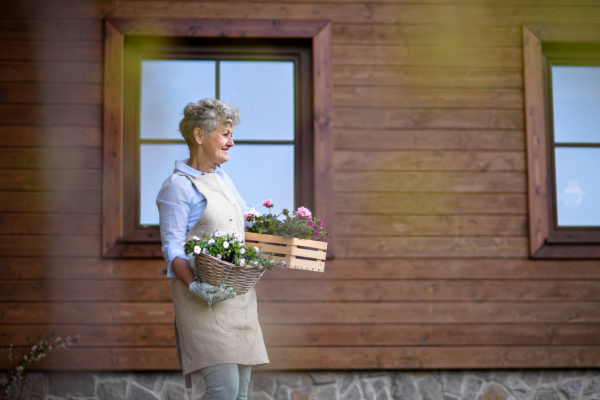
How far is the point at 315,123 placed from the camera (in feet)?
11.0

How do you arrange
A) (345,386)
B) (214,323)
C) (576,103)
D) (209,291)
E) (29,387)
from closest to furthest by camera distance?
(209,291) < (214,323) < (29,387) < (345,386) < (576,103)

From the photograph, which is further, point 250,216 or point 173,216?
point 250,216

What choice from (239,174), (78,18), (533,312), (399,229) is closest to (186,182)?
(239,174)

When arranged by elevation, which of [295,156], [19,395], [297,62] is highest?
[297,62]

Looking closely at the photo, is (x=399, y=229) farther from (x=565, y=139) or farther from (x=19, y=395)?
(x=19, y=395)

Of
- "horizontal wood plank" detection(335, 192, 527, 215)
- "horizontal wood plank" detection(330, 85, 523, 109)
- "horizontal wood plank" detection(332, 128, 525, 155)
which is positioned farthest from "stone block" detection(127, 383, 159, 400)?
"horizontal wood plank" detection(330, 85, 523, 109)

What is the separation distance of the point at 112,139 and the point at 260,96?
0.95 meters

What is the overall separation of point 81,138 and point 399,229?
79.0 inches

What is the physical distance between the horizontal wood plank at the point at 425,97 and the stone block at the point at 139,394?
206 centimetres

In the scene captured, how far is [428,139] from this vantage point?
3.41 m

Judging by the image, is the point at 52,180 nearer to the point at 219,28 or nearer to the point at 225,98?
the point at 225,98

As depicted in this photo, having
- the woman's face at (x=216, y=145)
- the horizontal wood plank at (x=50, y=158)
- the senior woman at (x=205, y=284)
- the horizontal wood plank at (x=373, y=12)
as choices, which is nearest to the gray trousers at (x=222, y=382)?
the senior woman at (x=205, y=284)

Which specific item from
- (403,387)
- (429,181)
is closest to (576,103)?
(429,181)

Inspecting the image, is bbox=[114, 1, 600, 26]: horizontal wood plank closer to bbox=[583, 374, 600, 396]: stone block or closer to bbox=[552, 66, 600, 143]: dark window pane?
bbox=[552, 66, 600, 143]: dark window pane
